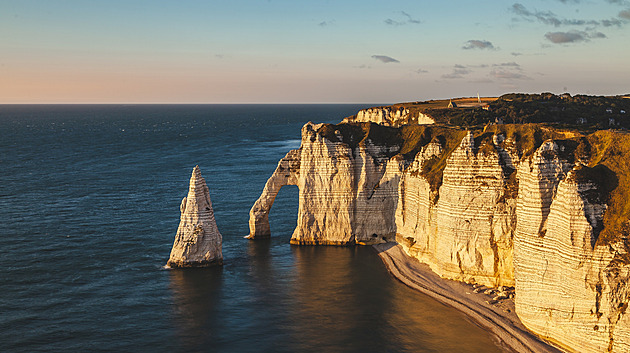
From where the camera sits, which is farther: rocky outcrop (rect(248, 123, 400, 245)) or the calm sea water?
rocky outcrop (rect(248, 123, 400, 245))

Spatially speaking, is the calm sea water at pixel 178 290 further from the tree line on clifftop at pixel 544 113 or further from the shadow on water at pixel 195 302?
the tree line on clifftop at pixel 544 113

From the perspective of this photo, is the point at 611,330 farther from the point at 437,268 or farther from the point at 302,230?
the point at 302,230

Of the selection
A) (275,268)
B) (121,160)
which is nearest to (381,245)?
(275,268)

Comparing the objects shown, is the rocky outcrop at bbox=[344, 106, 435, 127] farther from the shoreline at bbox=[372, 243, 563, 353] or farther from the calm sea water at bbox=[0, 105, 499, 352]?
the shoreline at bbox=[372, 243, 563, 353]

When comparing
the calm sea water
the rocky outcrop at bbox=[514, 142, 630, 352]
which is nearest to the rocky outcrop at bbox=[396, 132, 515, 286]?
the calm sea water

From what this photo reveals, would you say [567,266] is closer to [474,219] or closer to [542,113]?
[474,219]
